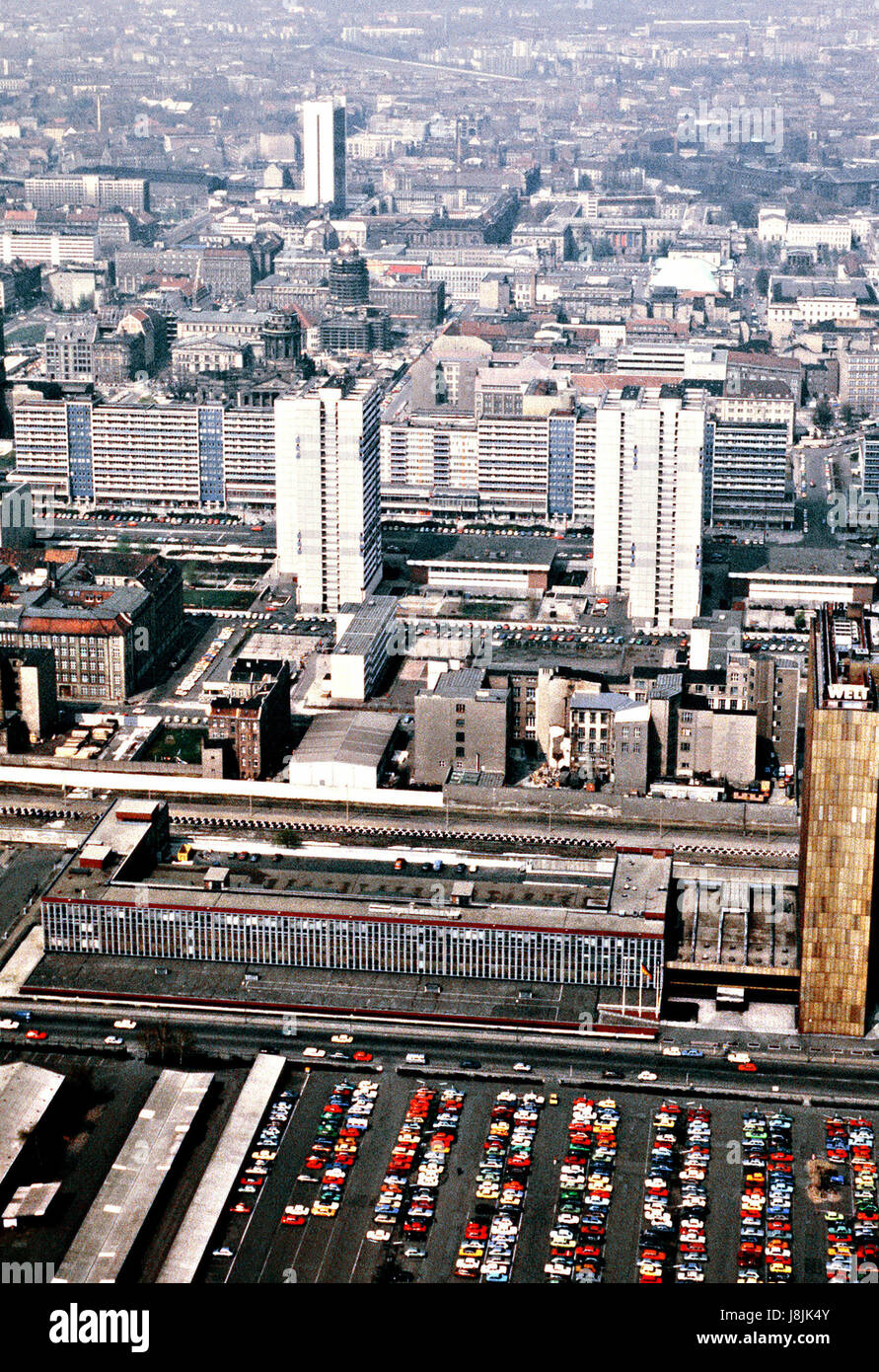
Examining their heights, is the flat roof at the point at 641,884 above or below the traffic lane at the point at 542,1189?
above

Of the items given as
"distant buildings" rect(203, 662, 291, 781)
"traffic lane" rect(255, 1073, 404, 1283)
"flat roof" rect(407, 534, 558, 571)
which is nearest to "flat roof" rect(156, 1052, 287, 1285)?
"traffic lane" rect(255, 1073, 404, 1283)

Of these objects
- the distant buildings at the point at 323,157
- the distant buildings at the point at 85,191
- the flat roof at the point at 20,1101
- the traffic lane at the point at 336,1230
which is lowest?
the traffic lane at the point at 336,1230

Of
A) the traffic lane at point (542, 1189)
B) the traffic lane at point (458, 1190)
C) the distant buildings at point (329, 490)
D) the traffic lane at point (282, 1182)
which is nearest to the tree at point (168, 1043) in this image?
the traffic lane at point (282, 1182)

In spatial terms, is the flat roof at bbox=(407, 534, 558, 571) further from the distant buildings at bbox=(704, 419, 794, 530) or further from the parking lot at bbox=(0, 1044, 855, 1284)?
the parking lot at bbox=(0, 1044, 855, 1284)

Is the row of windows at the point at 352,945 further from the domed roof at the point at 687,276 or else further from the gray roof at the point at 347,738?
the domed roof at the point at 687,276

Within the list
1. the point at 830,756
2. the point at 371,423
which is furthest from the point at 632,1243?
the point at 371,423

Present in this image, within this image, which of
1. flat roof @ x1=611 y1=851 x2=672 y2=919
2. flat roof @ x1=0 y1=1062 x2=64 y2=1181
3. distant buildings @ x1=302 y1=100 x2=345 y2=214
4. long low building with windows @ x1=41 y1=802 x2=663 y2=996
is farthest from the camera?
distant buildings @ x1=302 y1=100 x2=345 y2=214
